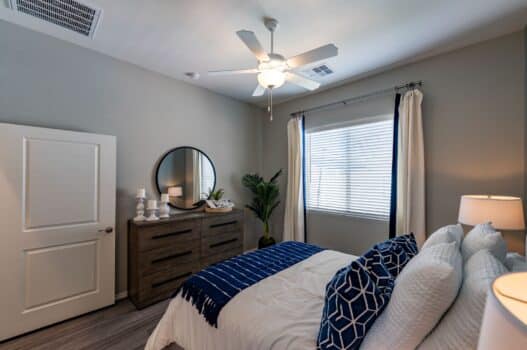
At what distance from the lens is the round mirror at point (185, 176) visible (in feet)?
10.2

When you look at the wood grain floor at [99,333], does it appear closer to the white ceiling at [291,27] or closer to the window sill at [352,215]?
the window sill at [352,215]

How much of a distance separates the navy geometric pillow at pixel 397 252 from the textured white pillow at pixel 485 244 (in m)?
0.29

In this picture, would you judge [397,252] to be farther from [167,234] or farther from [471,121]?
[167,234]

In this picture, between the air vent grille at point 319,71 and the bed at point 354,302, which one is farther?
the air vent grille at point 319,71

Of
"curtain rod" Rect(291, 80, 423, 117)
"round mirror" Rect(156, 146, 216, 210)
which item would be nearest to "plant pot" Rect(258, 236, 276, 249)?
"round mirror" Rect(156, 146, 216, 210)

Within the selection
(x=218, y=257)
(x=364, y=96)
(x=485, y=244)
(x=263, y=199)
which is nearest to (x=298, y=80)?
(x=364, y=96)

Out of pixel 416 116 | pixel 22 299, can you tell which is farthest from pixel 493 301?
pixel 22 299

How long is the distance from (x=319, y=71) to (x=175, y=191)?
96.4 inches

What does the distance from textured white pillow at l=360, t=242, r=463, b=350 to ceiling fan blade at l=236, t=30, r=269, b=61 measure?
1655 mm

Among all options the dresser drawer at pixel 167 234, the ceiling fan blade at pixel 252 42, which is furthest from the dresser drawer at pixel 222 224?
the ceiling fan blade at pixel 252 42

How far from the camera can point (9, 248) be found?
1.98 m

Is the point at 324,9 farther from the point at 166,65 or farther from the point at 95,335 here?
the point at 95,335

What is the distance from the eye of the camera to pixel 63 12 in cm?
198

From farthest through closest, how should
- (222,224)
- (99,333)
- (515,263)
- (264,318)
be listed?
(222,224), (99,333), (515,263), (264,318)
